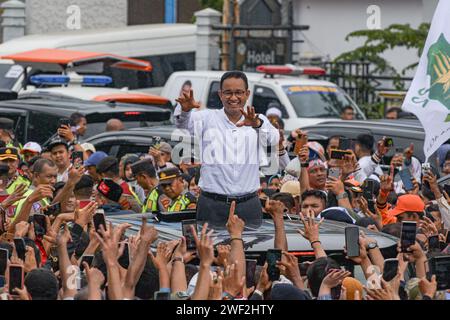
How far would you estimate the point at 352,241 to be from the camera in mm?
7402

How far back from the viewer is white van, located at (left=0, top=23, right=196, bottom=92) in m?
23.8

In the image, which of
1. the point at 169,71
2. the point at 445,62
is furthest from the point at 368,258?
the point at 169,71

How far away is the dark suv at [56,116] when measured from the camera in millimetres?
16359

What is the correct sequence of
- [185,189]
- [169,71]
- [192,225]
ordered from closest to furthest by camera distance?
[192,225] < [185,189] < [169,71]

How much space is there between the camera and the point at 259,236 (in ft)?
26.1

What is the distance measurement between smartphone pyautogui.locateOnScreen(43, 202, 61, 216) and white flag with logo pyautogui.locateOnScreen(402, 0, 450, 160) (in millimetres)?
2577

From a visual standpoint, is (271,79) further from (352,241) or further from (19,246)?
(19,246)

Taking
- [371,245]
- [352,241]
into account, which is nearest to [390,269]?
[352,241]

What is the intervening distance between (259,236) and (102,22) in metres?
28.8

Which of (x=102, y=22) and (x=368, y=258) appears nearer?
(x=368, y=258)

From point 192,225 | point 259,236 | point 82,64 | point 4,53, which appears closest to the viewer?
point 192,225

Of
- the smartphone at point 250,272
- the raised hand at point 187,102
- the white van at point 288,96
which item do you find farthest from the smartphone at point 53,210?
the white van at point 288,96

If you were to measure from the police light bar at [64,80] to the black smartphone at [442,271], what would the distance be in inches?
529

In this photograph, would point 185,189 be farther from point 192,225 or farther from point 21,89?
point 21,89
